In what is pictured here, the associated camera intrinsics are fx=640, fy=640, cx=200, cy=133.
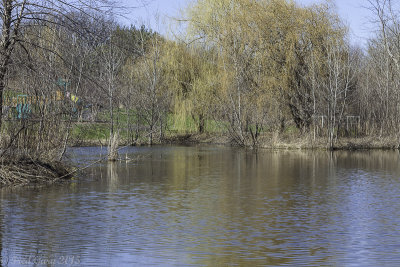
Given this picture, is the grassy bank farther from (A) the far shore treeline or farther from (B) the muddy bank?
(B) the muddy bank

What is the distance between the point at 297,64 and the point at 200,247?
25.9 m

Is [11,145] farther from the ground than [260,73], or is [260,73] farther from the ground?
A: [260,73]

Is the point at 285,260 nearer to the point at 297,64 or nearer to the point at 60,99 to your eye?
the point at 60,99

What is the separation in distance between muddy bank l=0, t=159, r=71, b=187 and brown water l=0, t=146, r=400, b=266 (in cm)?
49

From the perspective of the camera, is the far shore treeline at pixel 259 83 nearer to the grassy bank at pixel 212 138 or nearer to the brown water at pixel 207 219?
the grassy bank at pixel 212 138

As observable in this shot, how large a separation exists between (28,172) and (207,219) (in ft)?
Answer: 20.0

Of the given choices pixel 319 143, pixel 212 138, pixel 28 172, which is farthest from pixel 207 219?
pixel 212 138

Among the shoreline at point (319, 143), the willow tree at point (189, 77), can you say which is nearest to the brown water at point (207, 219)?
the shoreline at point (319, 143)

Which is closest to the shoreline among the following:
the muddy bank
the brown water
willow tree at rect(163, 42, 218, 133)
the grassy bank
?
the grassy bank

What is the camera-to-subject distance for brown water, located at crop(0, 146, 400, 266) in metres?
8.51

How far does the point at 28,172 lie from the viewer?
51.7 ft

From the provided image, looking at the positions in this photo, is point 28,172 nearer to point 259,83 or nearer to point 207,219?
point 207,219

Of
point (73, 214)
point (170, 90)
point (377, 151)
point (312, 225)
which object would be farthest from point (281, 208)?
point (170, 90)

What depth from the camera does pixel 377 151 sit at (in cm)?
3070
